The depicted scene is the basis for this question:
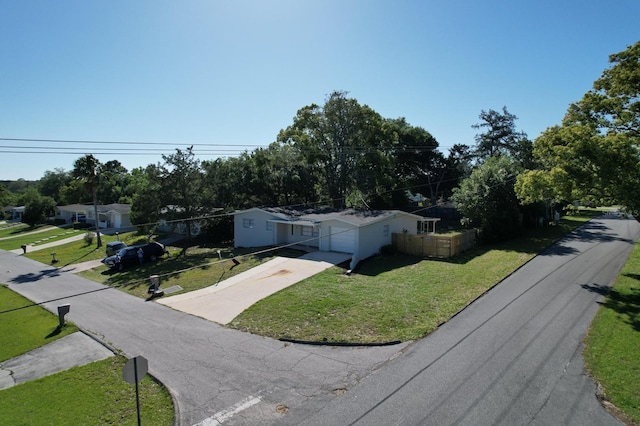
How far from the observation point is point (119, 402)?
898 centimetres

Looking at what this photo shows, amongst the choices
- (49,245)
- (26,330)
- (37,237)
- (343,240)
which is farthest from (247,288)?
(37,237)

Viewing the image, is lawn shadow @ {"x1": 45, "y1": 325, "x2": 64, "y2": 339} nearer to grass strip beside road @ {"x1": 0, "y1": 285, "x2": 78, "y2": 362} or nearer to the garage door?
grass strip beside road @ {"x1": 0, "y1": 285, "x2": 78, "y2": 362}

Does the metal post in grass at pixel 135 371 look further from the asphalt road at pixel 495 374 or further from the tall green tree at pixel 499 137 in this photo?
the tall green tree at pixel 499 137

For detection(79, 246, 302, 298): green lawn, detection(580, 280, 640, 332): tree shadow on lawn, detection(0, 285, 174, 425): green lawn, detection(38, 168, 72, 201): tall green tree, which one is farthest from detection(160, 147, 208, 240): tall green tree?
detection(38, 168, 72, 201): tall green tree

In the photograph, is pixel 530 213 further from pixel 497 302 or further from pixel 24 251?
pixel 24 251

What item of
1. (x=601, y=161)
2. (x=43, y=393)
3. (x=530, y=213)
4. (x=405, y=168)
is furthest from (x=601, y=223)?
(x=43, y=393)

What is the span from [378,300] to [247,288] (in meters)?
7.02

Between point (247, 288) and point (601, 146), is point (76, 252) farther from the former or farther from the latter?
point (601, 146)

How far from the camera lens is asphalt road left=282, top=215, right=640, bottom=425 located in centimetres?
759

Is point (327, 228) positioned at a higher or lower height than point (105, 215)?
higher

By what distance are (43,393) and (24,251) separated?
35162 mm

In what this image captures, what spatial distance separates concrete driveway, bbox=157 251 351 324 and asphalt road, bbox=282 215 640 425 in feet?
25.5

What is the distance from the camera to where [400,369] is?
966cm

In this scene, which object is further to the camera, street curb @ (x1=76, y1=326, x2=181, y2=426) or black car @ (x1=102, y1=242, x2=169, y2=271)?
black car @ (x1=102, y1=242, x2=169, y2=271)
